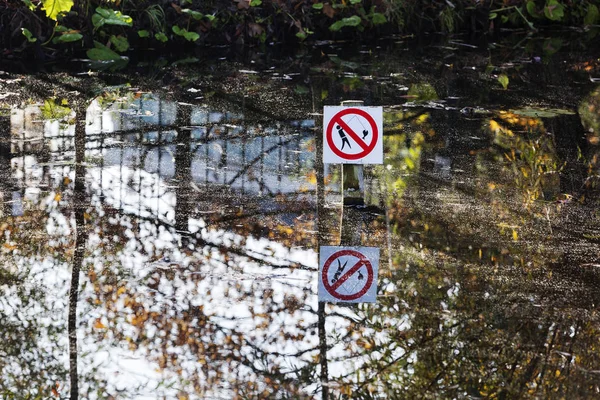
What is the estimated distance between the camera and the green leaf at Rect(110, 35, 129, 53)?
14945mm

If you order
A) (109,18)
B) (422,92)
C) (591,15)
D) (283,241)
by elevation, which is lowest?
(283,241)

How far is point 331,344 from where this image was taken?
551 centimetres

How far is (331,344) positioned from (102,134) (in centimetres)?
528

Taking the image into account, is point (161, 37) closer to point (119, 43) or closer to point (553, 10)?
point (119, 43)

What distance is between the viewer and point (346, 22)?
53.8 ft

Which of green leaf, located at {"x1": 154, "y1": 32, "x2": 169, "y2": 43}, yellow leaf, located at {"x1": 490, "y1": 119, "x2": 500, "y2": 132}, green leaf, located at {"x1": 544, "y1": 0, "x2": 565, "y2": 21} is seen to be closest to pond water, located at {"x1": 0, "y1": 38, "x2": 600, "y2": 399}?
yellow leaf, located at {"x1": 490, "y1": 119, "x2": 500, "y2": 132}

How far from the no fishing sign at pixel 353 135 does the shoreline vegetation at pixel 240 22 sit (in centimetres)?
686

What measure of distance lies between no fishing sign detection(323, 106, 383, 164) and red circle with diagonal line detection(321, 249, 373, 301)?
3.40ft

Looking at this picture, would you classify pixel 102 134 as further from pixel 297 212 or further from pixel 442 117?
pixel 442 117

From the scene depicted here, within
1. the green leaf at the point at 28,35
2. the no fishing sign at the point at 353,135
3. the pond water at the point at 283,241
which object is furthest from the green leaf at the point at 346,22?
the no fishing sign at the point at 353,135

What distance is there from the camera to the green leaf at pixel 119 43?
14.9 meters

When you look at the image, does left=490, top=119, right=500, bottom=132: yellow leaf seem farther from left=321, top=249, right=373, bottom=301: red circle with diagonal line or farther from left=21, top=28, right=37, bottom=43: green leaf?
left=21, top=28, right=37, bottom=43: green leaf

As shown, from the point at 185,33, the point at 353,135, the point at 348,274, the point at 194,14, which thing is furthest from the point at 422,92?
the point at 348,274

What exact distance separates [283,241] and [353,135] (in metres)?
1.11
